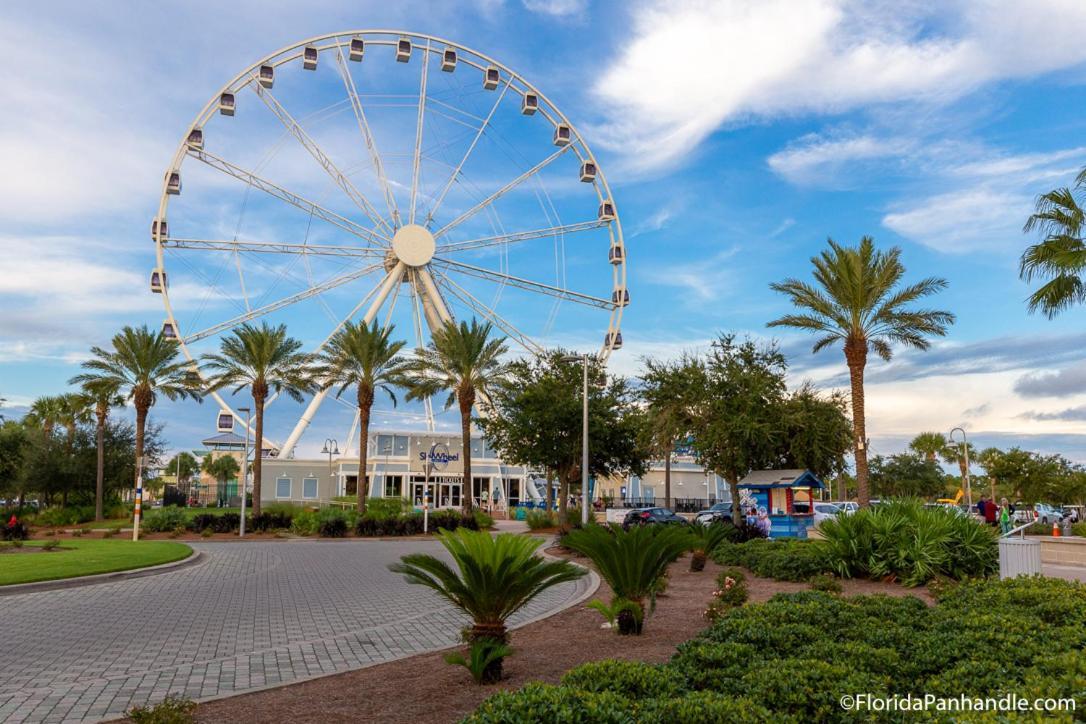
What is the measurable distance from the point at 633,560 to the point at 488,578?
3001 mm

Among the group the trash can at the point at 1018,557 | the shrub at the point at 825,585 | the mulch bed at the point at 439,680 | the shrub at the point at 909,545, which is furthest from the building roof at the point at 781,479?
the mulch bed at the point at 439,680

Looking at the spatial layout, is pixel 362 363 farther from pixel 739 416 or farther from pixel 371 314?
pixel 739 416

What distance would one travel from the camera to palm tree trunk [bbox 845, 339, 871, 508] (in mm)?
27188

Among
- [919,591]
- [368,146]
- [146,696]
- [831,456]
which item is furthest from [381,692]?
[368,146]

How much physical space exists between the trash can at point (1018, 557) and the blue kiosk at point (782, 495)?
14.0 m

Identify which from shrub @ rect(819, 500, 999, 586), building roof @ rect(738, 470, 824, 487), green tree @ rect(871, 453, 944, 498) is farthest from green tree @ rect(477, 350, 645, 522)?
green tree @ rect(871, 453, 944, 498)

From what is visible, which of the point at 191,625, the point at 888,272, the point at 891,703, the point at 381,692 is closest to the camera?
the point at 891,703

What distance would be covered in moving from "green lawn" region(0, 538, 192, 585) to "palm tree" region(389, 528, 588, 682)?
41.8 feet

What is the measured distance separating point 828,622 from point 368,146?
39743 mm

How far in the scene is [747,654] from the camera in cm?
668

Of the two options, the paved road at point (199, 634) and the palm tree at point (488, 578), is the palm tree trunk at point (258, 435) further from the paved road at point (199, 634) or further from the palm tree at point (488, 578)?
the palm tree at point (488, 578)

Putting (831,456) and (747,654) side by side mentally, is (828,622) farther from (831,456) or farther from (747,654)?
(831,456)

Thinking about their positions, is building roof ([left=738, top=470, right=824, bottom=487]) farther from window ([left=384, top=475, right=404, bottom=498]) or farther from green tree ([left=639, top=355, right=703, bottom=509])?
window ([left=384, top=475, right=404, bottom=498])

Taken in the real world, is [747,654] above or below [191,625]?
above
